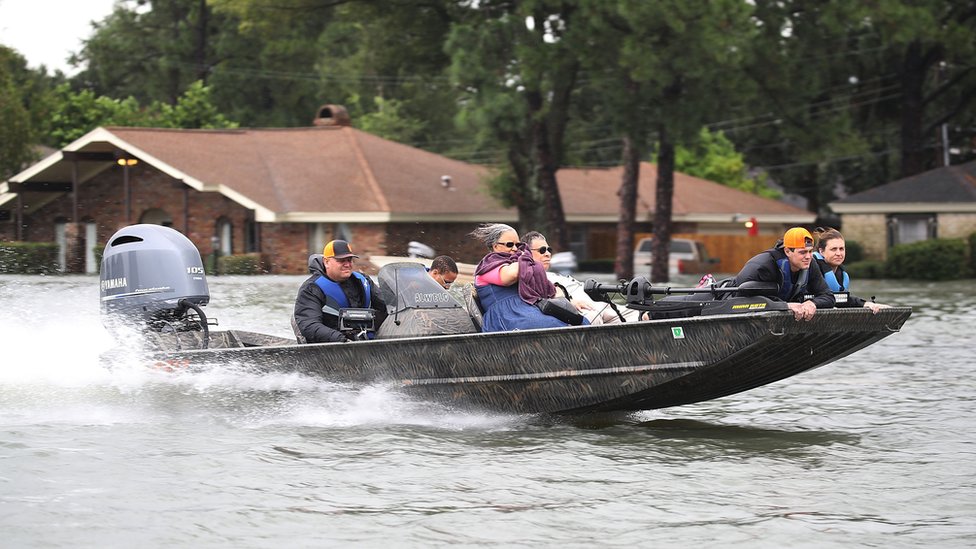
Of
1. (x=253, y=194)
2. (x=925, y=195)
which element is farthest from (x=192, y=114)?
(x=925, y=195)

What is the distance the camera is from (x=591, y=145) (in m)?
68.0

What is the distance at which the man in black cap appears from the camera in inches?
461

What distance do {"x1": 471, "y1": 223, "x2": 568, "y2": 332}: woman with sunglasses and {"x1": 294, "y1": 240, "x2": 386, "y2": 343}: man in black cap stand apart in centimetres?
117

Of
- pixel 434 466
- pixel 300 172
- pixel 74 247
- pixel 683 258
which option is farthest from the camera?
pixel 683 258

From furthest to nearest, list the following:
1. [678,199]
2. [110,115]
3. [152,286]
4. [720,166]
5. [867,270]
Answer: [720,166] < [678,199] < [110,115] < [867,270] < [152,286]

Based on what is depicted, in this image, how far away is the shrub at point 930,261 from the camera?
41.7 meters

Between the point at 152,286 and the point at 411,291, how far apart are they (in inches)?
101

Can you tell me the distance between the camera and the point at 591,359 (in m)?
10.9

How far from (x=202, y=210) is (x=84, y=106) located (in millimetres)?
14151

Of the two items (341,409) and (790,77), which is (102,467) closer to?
(341,409)

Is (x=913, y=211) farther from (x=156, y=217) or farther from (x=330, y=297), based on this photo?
(x=330, y=297)

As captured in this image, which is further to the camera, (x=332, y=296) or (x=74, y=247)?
(x=74, y=247)

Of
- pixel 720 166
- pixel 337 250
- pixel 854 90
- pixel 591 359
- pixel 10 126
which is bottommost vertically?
pixel 591 359

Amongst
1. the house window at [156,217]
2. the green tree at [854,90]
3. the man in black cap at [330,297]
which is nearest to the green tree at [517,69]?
the green tree at [854,90]
